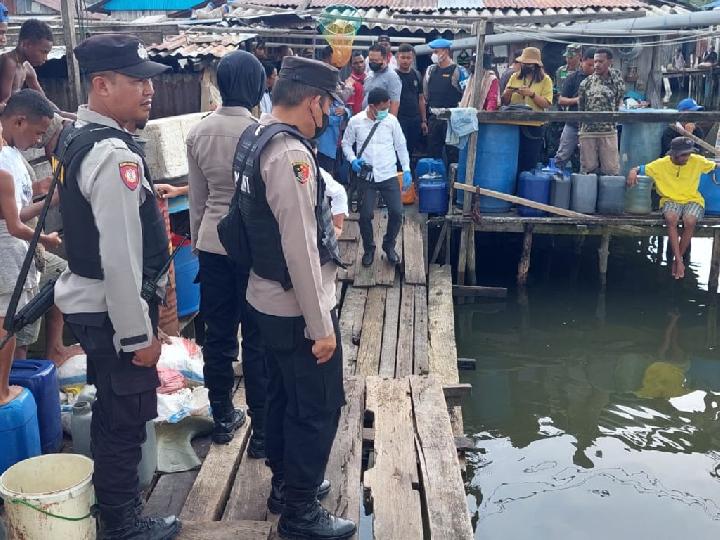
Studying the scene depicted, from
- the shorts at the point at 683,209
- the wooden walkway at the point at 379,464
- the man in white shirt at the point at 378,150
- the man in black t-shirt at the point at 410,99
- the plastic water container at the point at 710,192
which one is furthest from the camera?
the man in black t-shirt at the point at 410,99

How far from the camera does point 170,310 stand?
6348mm

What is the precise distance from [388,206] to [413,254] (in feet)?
3.02

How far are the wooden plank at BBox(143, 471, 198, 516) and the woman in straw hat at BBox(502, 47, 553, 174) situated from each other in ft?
23.5

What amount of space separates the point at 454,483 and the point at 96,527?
1856mm

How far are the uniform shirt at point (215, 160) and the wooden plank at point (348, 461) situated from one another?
1.35 metres

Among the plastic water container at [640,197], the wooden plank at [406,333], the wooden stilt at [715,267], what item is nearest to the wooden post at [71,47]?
the wooden plank at [406,333]

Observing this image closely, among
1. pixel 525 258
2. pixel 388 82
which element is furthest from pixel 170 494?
pixel 525 258

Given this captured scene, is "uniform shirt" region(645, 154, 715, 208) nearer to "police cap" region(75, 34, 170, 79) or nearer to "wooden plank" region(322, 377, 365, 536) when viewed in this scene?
"wooden plank" region(322, 377, 365, 536)

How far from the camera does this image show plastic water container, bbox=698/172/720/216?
9.62m

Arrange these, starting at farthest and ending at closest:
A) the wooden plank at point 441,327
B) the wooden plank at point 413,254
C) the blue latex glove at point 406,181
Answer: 1. the blue latex glove at point 406,181
2. the wooden plank at point 413,254
3. the wooden plank at point 441,327

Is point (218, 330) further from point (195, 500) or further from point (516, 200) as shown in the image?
point (516, 200)

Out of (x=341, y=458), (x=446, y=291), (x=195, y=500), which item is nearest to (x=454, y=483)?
(x=341, y=458)

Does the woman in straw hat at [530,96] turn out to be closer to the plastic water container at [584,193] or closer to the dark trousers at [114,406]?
the plastic water container at [584,193]

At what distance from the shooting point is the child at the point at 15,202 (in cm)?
389
